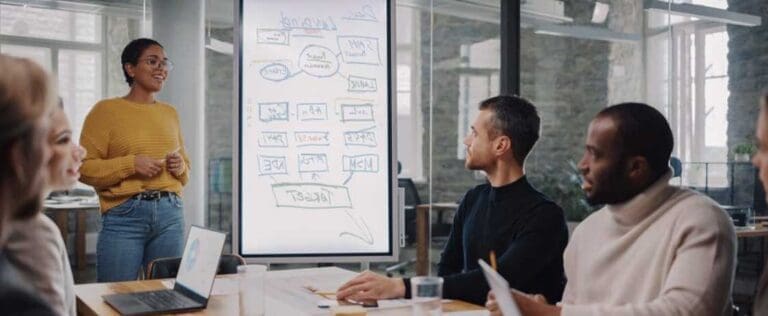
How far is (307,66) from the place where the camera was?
3258 millimetres

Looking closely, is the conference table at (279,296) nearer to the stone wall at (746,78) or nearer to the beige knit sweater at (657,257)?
the beige knit sweater at (657,257)

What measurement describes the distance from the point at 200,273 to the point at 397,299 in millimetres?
562

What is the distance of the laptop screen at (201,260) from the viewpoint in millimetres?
2082

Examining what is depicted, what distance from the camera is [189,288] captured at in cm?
222

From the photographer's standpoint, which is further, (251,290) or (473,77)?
(473,77)

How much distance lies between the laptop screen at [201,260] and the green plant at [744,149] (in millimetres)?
3810

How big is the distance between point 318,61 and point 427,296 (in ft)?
5.69

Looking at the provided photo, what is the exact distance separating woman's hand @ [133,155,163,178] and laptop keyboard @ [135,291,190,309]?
3.01 feet

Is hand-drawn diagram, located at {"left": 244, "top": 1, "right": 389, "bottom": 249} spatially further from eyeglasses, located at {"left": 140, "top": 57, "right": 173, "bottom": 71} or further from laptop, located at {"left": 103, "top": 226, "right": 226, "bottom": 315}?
laptop, located at {"left": 103, "top": 226, "right": 226, "bottom": 315}

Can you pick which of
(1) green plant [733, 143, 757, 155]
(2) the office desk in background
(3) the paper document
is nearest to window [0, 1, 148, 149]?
(2) the office desk in background

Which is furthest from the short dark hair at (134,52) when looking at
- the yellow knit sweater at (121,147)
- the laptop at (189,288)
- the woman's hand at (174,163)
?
the laptop at (189,288)

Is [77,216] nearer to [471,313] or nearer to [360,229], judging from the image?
[360,229]

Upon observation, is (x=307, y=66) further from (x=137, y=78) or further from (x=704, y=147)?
(x=704, y=147)

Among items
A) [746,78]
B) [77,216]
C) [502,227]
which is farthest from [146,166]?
[746,78]
